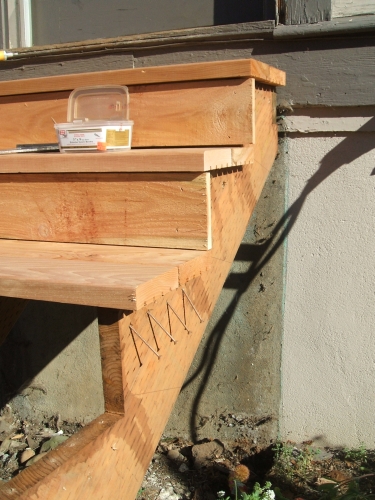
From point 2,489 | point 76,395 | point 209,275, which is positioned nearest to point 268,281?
point 209,275

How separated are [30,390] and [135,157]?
2.33 m

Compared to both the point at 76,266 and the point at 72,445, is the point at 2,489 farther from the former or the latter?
the point at 76,266

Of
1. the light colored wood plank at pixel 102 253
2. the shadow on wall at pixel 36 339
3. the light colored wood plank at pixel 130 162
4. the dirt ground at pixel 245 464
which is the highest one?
the light colored wood plank at pixel 130 162

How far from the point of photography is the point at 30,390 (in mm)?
3514

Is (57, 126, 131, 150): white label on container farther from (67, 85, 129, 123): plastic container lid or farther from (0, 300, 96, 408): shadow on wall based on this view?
(0, 300, 96, 408): shadow on wall

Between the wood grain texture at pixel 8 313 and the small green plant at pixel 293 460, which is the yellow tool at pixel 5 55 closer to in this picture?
the wood grain texture at pixel 8 313

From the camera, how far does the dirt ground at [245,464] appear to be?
2666 millimetres

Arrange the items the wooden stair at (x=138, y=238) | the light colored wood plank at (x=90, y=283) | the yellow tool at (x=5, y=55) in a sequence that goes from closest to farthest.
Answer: the light colored wood plank at (x=90, y=283) → the wooden stair at (x=138, y=238) → the yellow tool at (x=5, y=55)

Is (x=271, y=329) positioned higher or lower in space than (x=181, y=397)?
higher

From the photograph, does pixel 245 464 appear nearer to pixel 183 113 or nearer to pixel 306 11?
pixel 183 113

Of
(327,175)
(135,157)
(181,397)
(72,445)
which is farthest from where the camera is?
(181,397)

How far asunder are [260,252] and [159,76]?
1.07 meters

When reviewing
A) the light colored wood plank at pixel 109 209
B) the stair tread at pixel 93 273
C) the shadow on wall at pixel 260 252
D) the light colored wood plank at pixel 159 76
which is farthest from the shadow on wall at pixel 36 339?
the stair tread at pixel 93 273

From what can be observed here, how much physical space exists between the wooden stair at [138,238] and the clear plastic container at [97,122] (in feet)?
0.19
